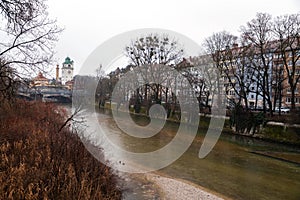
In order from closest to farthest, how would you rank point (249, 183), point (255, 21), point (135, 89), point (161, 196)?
1. point (161, 196)
2. point (249, 183)
3. point (255, 21)
4. point (135, 89)

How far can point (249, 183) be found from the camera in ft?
34.0

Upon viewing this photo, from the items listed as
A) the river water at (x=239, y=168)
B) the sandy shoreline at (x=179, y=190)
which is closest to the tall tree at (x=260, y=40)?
the river water at (x=239, y=168)

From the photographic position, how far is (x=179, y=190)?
899 centimetres

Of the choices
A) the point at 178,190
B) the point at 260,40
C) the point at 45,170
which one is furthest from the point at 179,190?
the point at 260,40

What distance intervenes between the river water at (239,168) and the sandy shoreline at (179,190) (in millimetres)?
513

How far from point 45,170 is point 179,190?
4341 millimetres

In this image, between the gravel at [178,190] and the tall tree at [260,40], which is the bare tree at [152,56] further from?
the gravel at [178,190]

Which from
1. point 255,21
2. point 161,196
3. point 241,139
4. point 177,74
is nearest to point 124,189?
point 161,196

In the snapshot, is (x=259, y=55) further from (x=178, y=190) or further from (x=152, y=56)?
(x=178, y=190)

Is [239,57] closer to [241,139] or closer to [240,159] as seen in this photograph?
[241,139]

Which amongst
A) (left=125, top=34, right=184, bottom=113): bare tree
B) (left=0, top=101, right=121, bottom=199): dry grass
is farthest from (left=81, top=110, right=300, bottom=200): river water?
(left=125, top=34, right=184, bottom=113): bare tree

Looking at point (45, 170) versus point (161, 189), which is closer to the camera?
point (45, 170)

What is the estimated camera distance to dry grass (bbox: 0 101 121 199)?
5.20 meters

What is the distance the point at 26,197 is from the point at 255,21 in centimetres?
2300
